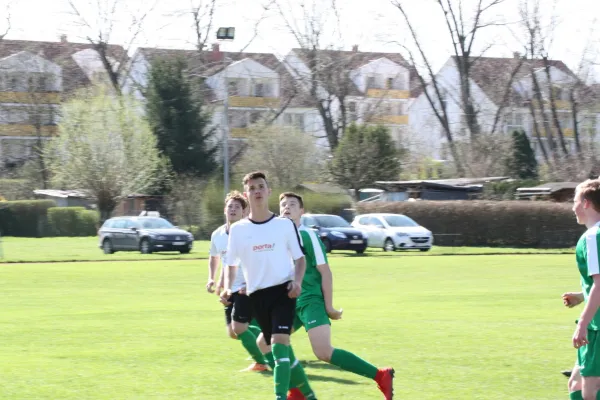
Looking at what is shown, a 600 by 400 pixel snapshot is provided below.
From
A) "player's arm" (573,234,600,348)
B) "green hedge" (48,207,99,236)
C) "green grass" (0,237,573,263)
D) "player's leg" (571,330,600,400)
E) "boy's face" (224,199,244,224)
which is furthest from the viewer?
"green hedge" (48,207,99,236)

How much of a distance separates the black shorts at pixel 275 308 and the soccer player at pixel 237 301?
398 millimetres

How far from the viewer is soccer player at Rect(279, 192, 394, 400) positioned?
8547 millimetres

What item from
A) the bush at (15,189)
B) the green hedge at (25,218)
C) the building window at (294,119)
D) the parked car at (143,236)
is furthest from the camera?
the building window at (294,119)

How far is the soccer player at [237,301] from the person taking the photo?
8.64m

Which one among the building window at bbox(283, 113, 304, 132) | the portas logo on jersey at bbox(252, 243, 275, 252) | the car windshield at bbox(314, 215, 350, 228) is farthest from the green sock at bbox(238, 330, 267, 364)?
the building window at bbox(283, 113, 304, 132)

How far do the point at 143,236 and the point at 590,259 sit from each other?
34.8 m

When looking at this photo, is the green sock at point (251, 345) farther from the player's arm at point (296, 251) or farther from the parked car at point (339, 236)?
the parked car at point (339, 236)

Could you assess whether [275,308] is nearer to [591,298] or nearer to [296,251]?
[296,251]

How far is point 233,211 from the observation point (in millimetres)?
10602

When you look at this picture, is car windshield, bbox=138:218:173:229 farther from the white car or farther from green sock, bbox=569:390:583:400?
green sock, bbox=569:390:583:400

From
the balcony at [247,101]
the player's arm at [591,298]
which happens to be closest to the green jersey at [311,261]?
the player's arm at [591,298]

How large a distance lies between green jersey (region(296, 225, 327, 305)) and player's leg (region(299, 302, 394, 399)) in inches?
4.3

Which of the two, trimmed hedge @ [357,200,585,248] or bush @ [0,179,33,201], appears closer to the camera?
trimmed hedge @ [357,200,585,248]

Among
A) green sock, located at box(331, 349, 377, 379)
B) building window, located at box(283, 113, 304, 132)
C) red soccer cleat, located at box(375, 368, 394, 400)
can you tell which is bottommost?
red soccer cleat, located at box(375, 368, 394, 400)
